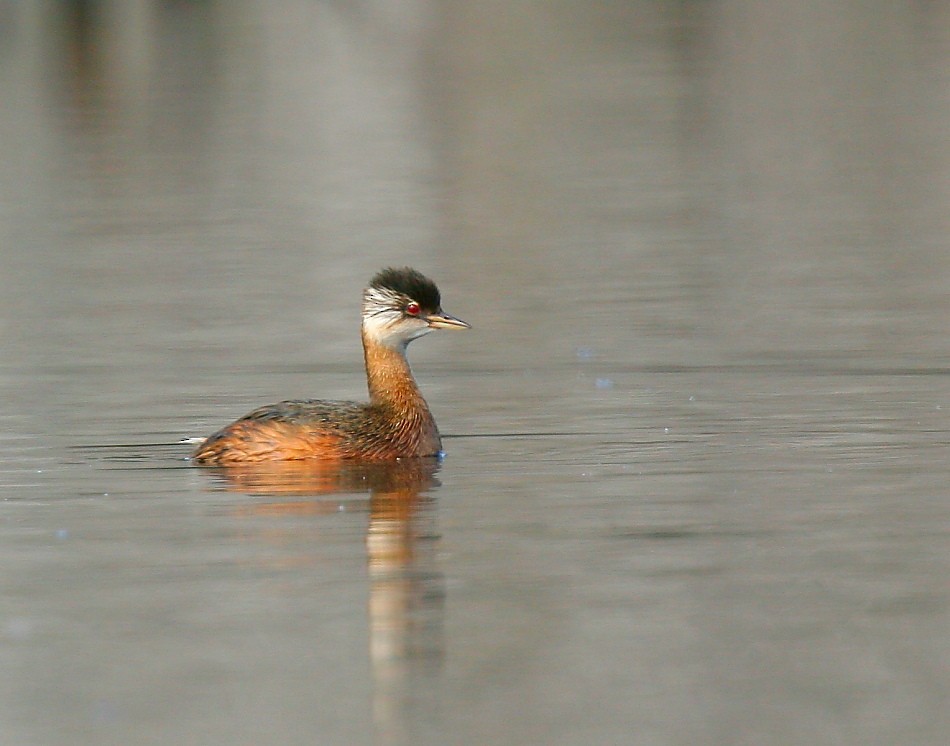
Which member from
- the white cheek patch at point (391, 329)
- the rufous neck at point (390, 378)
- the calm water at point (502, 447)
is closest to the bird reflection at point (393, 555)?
the calm water at point (502, 447)

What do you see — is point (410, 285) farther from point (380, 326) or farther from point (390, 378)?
point (390, 378)

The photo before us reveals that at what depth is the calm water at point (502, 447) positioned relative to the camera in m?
8.03

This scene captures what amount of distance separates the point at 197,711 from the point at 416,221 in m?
18.0

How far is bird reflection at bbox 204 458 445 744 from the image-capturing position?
7980mm

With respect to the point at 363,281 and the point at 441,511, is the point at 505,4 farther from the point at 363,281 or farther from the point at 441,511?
the point at 441,511

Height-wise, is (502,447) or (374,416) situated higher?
(374,416)

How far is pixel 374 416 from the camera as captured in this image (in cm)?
1303

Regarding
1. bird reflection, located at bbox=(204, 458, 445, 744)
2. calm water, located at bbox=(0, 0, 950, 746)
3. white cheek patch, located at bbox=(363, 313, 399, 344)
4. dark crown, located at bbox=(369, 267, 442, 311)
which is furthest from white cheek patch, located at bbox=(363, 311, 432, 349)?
bird reflection, located at bbox=(204, 458, 445, 744)

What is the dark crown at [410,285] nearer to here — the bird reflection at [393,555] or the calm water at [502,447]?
the calm water at [502,447]

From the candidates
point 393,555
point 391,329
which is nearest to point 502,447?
point 391,329

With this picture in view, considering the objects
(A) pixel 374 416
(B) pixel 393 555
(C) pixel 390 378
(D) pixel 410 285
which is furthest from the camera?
(C) pixel 390 378

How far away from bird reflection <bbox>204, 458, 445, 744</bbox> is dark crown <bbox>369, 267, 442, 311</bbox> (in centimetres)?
101

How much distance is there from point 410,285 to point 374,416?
2.60ft

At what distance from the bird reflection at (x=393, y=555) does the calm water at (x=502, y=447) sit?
1.0 inches
